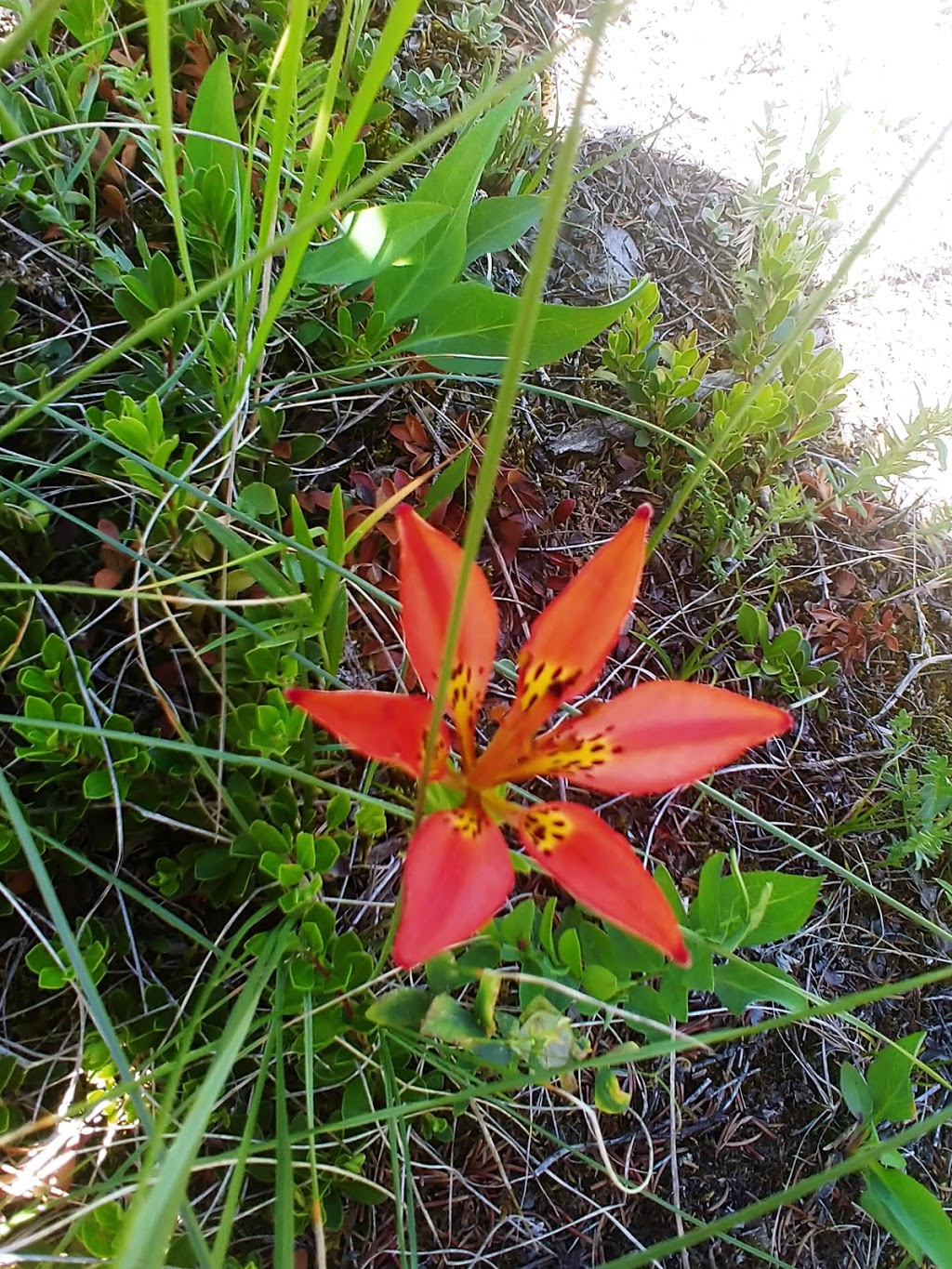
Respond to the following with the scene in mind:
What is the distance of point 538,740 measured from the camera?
80 cm

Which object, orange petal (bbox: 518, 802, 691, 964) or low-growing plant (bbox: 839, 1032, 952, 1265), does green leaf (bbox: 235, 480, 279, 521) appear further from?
low-growing plant (bbox: 839, 1032, 952, 1265)

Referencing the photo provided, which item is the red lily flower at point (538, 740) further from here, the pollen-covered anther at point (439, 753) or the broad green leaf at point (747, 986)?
the broad green leaf at point (747, 986)

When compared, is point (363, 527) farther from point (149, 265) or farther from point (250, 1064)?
point (250, 1064)

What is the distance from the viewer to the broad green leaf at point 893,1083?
1.10 metres

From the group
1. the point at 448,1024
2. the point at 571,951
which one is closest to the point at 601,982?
the point at 571,951

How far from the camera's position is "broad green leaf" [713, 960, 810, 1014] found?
36.1 inches

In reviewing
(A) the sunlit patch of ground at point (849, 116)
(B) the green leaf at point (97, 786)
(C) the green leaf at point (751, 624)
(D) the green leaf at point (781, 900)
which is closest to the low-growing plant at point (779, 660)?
(C) the green leaf at point (751, 624)

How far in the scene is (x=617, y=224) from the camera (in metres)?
1.69

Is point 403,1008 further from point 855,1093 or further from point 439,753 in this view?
A: point 855,1093

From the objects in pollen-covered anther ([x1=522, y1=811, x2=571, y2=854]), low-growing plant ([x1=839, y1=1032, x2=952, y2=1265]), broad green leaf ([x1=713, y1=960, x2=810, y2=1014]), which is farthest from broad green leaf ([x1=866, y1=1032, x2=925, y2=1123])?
pollen-covered anther ([x1=522, y1=811, x2=571, y2=854])

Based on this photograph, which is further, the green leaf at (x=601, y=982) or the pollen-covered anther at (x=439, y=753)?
the green leaf at (x=601, y=982)

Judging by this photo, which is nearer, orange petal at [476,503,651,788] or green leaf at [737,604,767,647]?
orange petal at [476,503,651,788]

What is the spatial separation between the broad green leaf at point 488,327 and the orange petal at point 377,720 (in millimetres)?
650

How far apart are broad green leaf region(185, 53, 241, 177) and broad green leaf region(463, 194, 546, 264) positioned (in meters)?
0.33
